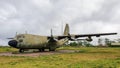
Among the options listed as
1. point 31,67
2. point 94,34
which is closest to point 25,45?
point 94,34

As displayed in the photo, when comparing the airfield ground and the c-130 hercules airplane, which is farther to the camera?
the c-130 hercules airplane

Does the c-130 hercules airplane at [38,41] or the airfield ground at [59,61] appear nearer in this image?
the airfield ground at [59,61]

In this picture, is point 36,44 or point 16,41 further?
point 36,44

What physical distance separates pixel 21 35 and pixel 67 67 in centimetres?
2445

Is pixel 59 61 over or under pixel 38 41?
under

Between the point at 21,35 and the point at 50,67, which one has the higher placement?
the point at 21,35

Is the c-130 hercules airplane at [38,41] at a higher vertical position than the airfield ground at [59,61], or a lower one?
higher

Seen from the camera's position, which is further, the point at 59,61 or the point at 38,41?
the point at 38,41

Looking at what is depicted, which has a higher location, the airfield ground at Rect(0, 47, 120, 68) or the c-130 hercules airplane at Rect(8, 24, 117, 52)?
the c-130 hercules airplane at Rect(8, 24, 117, 52)

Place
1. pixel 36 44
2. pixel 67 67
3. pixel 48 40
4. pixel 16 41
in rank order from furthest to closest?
pixel 48 40, pixel 36 44, pixel 16 41, pixel 67 67

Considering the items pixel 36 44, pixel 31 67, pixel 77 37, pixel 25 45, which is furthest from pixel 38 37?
pixel 31 67

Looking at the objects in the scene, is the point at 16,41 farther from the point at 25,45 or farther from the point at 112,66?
the point at 112,66

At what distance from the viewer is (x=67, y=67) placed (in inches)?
762

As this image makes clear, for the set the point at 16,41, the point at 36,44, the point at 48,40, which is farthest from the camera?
the point at 48,40
